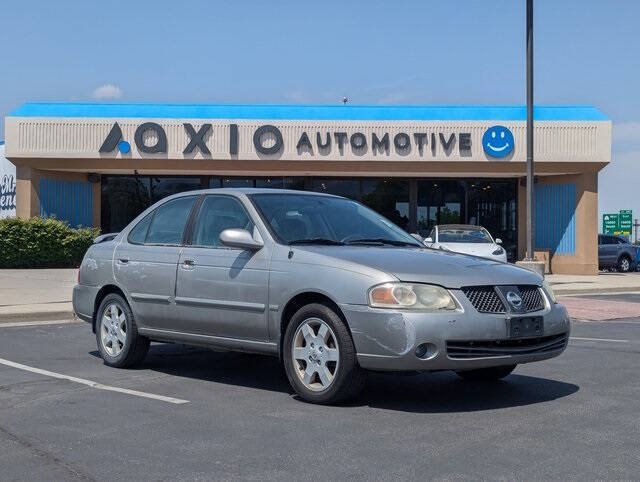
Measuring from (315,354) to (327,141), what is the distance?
20.6m

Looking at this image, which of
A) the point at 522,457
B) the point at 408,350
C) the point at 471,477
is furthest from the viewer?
the point at 408,350

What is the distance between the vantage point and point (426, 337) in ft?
19.8

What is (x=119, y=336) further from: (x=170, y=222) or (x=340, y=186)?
(x=340, y=186)

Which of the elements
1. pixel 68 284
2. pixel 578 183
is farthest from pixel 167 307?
pixel 578 183

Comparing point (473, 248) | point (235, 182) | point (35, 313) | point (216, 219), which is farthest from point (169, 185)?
point (216, 219)

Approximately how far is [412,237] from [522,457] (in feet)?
10.2

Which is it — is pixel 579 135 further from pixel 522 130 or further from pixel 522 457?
pixel 522 457

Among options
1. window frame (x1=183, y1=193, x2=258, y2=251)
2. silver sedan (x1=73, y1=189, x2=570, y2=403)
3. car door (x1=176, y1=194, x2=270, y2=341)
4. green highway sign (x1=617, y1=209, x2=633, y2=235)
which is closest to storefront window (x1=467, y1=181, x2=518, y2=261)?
silver sedan (x1=73, y1=189, x2=570, y2=403)

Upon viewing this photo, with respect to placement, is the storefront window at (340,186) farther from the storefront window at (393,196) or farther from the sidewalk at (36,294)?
the sidewalk at (36,294)

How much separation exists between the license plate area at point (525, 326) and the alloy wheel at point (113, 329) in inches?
147

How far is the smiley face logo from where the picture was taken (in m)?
26.4

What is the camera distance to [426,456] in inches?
199

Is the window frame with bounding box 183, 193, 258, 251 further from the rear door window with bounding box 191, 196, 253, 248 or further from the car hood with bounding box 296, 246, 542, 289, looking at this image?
the car hood with bounding box 296, 246, 542, 289

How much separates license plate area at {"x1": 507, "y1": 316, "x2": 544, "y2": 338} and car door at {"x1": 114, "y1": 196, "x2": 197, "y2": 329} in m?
2.98
